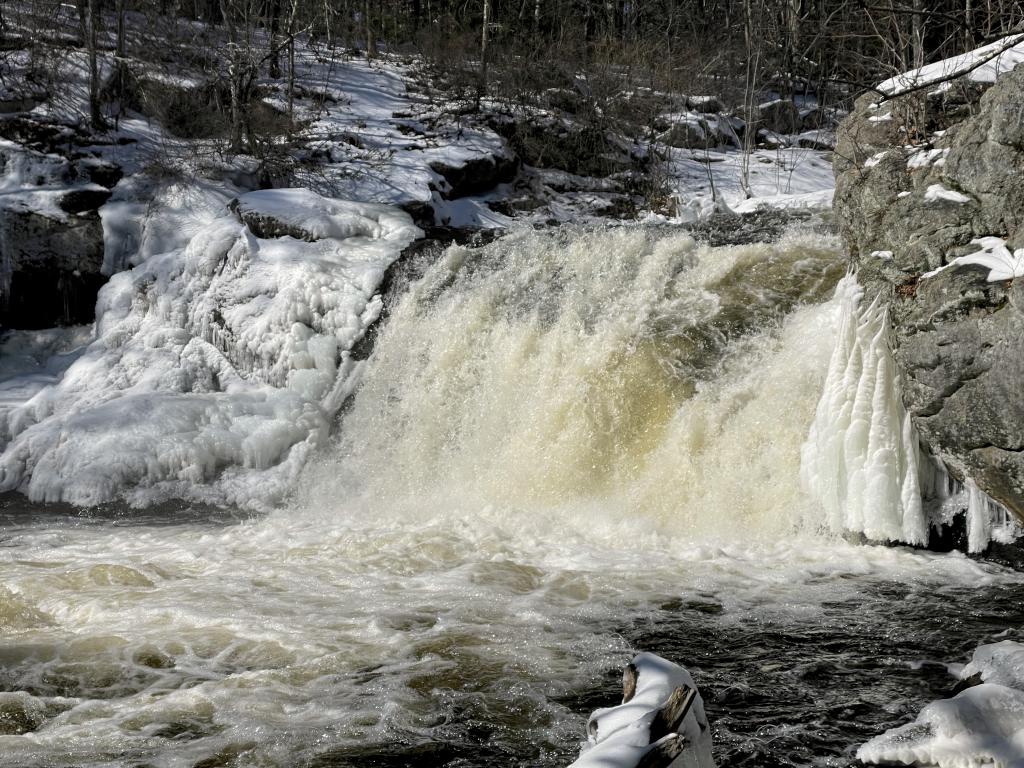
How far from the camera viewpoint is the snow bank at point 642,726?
1.74 metres

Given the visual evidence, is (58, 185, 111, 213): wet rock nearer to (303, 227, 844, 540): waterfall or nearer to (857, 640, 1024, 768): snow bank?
(303, 227, 844, 540): waterfall

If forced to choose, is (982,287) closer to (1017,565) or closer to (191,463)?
(1017,565)

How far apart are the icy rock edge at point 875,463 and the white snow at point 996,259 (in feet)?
2.16

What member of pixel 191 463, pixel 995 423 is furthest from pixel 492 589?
pixel 191 463

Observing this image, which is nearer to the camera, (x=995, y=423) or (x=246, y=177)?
(x=995, y=423)

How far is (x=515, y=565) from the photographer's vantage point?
5.58m

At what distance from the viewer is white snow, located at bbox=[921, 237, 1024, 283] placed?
510cm

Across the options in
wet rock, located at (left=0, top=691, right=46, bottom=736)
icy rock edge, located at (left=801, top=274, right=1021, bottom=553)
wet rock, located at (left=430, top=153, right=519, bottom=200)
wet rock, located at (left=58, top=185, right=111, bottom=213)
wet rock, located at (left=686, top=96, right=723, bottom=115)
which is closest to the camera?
wet rock, located at (left=0, top=691, right=46, bottom=736)

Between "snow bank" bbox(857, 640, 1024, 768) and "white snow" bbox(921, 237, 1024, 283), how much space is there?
300cm

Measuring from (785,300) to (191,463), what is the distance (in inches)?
204

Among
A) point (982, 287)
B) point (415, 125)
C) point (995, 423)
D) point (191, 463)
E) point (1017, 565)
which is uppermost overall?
point (415, 125)

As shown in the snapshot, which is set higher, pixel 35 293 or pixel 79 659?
pixel 35 293

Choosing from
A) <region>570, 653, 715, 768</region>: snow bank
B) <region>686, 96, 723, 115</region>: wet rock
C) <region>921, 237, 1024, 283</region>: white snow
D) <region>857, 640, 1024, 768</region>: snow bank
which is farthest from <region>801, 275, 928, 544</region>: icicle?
<region>686, 96, 723, 115</region>: wet rock

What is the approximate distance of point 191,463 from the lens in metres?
8.14
